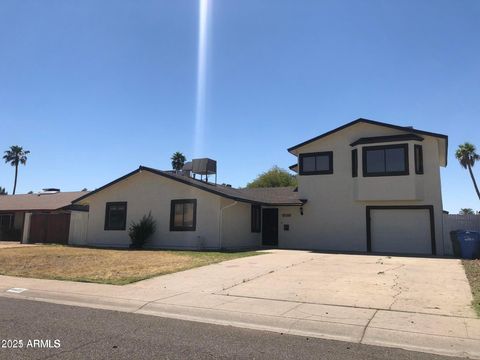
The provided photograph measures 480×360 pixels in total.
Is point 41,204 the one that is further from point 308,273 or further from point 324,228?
point 308,273

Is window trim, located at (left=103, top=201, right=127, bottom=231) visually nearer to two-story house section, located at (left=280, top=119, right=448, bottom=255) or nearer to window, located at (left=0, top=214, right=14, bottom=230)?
two-story house section, located at (left=280, top=119, right=448, bottom=255)

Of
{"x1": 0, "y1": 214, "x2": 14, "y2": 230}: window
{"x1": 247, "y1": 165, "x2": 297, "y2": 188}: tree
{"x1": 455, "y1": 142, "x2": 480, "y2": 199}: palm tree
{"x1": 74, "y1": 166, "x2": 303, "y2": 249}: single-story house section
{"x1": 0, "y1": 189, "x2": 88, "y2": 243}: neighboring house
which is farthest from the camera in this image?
{"x1": 247, "y1": 165, "x2": 297, "y2": 188}: tree

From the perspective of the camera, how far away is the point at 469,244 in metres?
19.2

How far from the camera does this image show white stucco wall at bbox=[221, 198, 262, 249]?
75.8 feet

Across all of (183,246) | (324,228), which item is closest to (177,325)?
(183,246)

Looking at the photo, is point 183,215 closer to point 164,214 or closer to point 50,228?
point 164,214

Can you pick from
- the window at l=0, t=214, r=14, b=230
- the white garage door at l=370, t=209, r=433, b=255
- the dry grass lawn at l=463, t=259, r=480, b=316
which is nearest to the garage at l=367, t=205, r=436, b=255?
the white garage door at l=370, t=209, r=433, b=255

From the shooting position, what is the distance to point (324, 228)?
2444cm

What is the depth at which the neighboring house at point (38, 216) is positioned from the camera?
2934 cm

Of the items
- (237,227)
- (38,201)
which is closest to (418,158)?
(237,227)

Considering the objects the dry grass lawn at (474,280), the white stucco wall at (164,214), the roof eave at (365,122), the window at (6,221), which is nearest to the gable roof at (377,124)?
the roof eave at (365,122)

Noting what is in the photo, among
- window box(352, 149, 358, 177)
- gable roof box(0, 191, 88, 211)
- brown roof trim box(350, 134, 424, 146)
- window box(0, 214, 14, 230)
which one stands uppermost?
brown roof trim box(350, 134, 424, 146)

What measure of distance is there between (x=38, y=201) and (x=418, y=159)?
1161 inches

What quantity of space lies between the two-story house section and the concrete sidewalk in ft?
27.5
